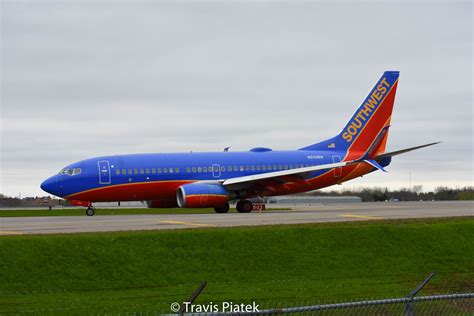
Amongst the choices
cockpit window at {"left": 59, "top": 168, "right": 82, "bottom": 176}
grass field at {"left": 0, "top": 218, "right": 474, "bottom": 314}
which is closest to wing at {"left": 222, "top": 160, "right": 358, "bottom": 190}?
cockpit window at {"left": 59, "top": 168, "right": 82, "bottom": 176}

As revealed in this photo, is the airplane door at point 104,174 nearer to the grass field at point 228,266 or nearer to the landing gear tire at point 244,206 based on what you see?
the landing gear tire at point 244,206

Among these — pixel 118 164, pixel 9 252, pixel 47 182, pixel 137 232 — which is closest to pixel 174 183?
pixel 118 164

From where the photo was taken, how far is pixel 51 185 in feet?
129

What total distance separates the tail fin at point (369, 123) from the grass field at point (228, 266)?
2097cm

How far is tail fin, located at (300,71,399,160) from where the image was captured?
46.0 meters

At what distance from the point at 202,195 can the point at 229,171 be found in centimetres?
369

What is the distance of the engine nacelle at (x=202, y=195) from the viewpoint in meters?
38.6

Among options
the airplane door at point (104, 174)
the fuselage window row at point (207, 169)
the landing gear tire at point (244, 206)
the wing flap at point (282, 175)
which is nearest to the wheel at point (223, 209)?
the landing gear tire at point (244, 206)

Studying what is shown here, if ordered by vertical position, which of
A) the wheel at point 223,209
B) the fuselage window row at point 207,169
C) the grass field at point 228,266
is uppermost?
the fuselage window row at point 207,169

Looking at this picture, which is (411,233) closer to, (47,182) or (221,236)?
(221,236)

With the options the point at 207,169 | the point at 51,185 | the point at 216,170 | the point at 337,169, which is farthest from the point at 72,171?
the point at 337,169

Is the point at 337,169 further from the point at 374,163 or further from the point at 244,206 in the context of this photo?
the point at 244,206

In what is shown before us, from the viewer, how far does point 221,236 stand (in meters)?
22.3

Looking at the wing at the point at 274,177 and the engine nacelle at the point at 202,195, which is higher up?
the wing at the point at 274,177
